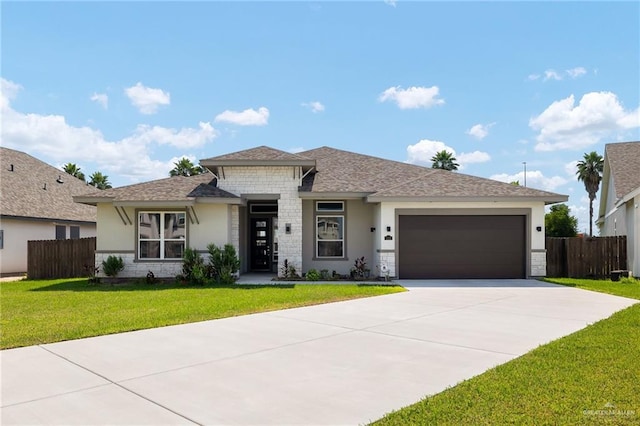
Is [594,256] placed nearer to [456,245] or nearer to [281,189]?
[456,245]

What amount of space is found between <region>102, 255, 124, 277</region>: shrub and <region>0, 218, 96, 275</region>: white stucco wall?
695 cm

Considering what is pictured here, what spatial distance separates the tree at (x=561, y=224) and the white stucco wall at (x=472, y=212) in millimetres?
25319

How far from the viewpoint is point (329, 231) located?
1722 cm

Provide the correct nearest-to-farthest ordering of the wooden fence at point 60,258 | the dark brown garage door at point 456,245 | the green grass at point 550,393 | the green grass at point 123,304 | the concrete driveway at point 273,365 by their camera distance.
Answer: the green grass at point 550,393 < the concrete driveway at point 273,365 < the green grass at point 123,304 < the dark brown garage door at point 456,245 < the wooden fence at point 60,258

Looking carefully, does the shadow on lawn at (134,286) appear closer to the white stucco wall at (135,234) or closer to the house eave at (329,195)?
the white stucco wall at (135,234)

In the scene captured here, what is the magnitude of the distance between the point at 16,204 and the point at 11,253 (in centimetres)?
232

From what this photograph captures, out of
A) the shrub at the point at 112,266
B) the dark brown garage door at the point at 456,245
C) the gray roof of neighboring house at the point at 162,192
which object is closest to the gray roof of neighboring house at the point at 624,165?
the dark brown garage door at the point at 456,245

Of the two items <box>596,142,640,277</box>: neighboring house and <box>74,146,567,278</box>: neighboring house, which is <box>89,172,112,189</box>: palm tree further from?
<box>596,142,640,277</box>: neighboring house

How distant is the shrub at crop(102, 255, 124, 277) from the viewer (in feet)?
50.7

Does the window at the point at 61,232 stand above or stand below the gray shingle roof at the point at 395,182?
below

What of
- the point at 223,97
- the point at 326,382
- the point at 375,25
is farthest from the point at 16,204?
the point at 326,382

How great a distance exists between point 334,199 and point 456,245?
4.67 metres

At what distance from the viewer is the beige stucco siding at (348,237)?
56.1 ft

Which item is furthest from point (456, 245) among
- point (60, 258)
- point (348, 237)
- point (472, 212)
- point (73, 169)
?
point (73, 169)
